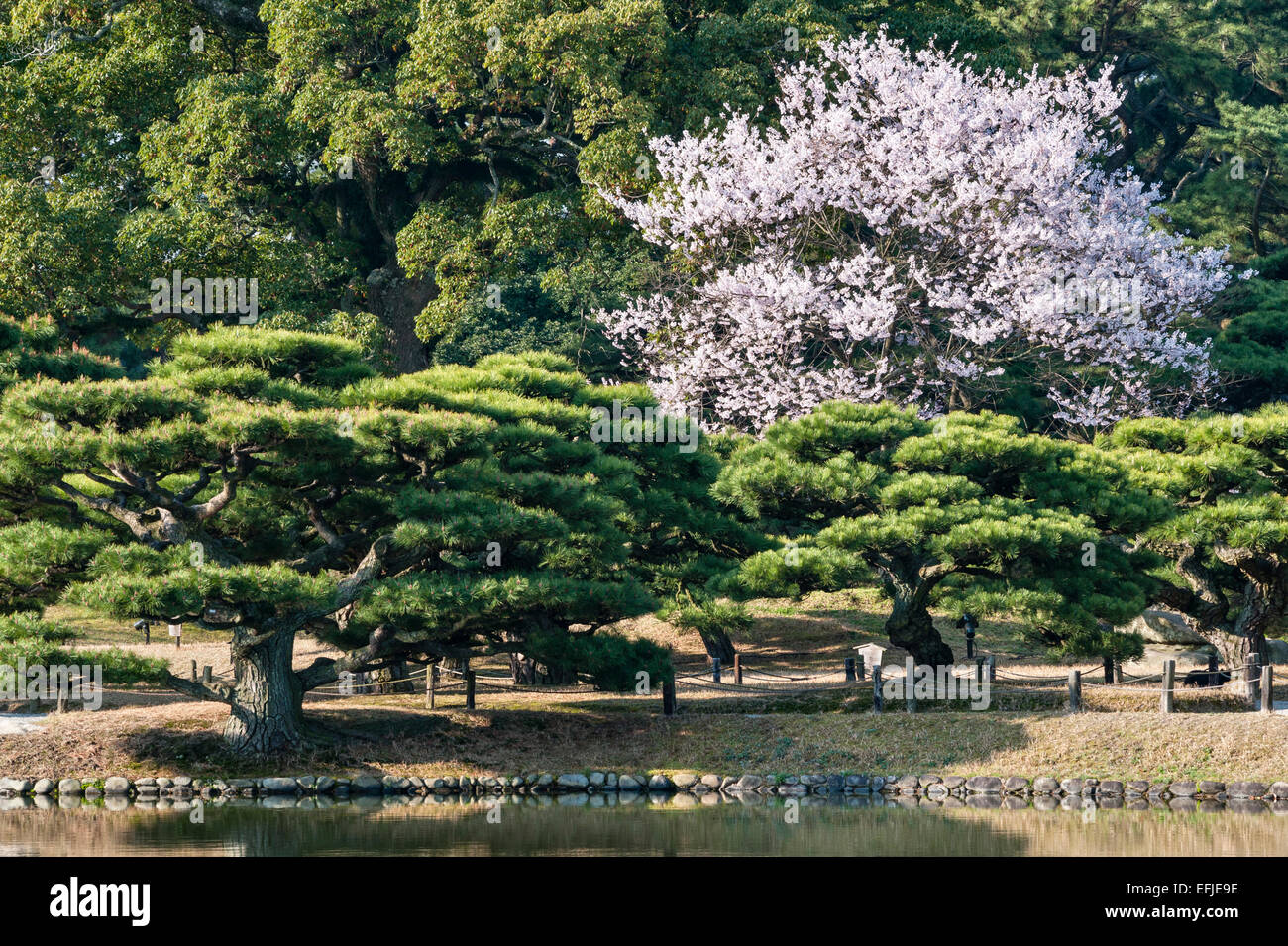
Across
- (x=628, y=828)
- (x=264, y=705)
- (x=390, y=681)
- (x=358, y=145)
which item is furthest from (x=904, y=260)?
(x=628, y=828)

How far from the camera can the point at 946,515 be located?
63.9ft

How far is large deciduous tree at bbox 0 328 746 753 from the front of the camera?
1675 cm

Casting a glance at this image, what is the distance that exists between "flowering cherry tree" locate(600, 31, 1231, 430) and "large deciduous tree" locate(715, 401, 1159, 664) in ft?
18.3

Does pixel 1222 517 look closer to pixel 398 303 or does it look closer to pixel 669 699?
pixel 669 699

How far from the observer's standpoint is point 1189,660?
2325 centimetres

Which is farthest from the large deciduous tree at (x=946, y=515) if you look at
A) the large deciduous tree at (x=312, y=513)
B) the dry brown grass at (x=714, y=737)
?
the large deciduous tree at (x=312, y=513)

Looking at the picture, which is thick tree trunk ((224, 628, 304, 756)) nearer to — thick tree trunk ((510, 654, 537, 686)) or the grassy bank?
the grassy bank

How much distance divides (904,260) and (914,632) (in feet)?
27.5

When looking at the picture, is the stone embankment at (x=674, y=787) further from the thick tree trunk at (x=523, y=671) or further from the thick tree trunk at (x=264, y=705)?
the thick tree trunk at (x=523, y=671)

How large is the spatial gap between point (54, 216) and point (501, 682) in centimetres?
1209

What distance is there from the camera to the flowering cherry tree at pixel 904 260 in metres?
26.5

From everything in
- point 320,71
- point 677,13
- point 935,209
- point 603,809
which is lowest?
point 603,809

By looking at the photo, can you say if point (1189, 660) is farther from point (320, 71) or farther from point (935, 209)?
point (320, 71)

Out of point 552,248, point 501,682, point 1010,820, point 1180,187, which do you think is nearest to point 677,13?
point 552,248
